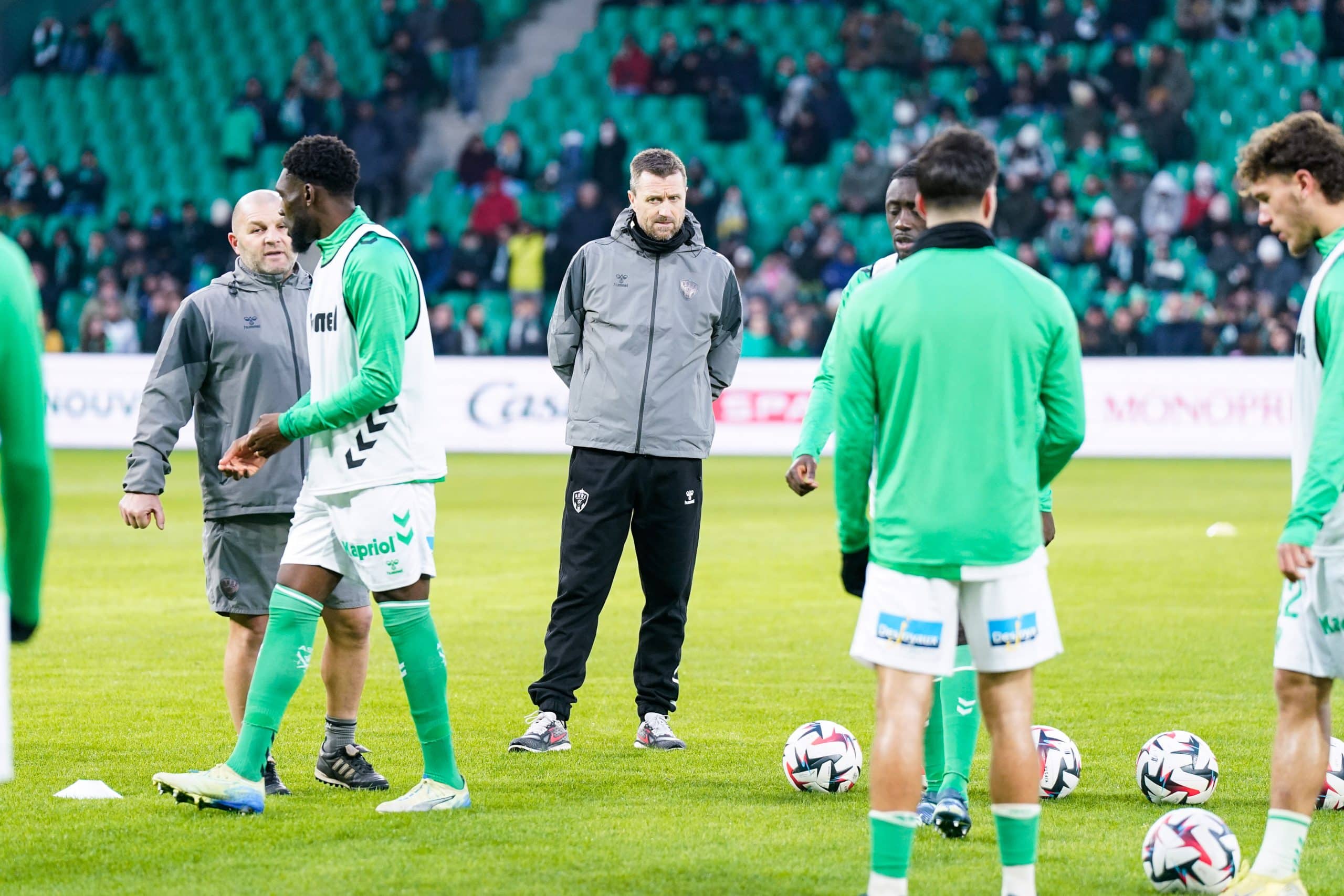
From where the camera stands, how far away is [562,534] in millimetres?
7441

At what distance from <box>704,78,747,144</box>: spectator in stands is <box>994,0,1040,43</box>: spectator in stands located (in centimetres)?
438

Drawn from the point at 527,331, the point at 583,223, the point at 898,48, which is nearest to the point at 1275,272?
the point at 898,48

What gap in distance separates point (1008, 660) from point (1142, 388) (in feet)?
59.4

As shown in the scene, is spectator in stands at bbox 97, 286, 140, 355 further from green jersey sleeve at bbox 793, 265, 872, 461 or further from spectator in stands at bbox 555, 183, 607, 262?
green jersey sleeve at bbox 793, 265, 872, 461

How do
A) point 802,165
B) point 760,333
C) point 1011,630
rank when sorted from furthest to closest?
1. point 802,165
2. point 760,333
3. point 1011,630

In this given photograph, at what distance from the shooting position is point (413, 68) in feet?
95.5

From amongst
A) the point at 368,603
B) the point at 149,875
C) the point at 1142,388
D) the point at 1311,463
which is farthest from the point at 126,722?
the point at 1142,388

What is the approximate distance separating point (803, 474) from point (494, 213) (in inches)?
854

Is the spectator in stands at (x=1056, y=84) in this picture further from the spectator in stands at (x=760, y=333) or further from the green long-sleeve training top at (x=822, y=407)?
the green long-sleeve training top at (x=822, y=407)

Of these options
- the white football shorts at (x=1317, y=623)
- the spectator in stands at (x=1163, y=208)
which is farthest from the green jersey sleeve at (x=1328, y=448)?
the spectator in stands at (x=1163, y=208)

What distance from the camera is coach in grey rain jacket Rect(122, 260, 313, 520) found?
6.34m

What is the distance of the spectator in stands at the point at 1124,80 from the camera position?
26156 mm

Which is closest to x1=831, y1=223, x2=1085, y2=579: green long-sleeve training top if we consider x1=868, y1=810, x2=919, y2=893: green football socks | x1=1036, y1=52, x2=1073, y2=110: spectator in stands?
x1=868, y1=810, x2=919, y2=893: green football socks

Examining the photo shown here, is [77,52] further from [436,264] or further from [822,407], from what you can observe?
[822,407]
